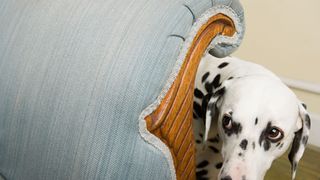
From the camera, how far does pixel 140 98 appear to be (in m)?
0.68

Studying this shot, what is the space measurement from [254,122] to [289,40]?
3.55ft

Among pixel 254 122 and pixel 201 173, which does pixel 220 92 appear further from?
pixel 201 173

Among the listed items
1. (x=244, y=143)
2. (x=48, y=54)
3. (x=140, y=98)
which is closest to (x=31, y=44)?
(x=48, y=54)

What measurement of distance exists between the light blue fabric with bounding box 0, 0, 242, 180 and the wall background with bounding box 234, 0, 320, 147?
4.61 feet

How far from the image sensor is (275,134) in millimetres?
1148

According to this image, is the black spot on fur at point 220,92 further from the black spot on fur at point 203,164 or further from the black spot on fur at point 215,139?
the black spot on fur at point 203,164

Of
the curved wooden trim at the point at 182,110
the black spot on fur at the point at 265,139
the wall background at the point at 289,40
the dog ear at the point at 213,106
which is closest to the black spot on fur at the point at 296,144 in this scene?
the black spot on fur at the point at 265,139

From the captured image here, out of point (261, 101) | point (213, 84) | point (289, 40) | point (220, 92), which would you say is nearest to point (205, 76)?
point (213, 84)

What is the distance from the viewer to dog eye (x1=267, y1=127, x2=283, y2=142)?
114cm

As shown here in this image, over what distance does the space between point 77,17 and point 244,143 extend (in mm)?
572

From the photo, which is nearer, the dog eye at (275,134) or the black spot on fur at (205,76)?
the dog eye at (275,134)

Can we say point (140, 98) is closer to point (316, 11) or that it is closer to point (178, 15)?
point (178, 15)

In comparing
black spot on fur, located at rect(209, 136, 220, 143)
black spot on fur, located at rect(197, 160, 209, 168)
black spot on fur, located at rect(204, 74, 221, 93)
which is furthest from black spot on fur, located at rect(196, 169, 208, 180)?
black spot on fur, located at rect(204, 74, 221, 93)

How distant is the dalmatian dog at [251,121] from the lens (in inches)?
43.7
